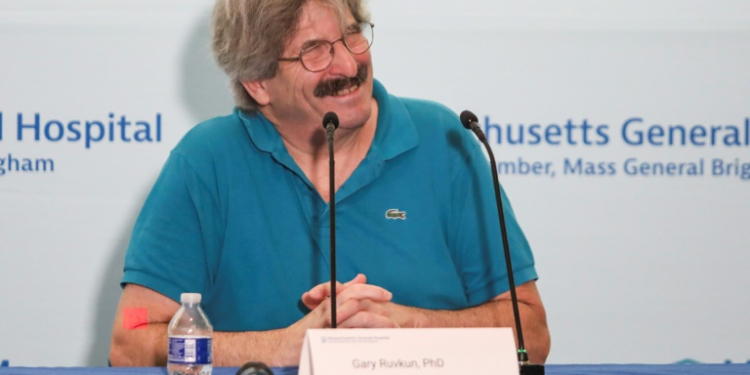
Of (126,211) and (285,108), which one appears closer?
(285,108)

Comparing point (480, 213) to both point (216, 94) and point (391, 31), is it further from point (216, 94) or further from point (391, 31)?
point (216, 94)

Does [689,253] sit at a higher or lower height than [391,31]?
lower

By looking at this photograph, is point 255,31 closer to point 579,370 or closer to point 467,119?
point 467,119

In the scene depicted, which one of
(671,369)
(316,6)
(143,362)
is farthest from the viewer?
(316,6)

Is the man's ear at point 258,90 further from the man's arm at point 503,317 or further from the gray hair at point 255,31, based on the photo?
the man's arm at point 503,317

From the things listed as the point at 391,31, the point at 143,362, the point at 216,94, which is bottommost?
the point at 143,362

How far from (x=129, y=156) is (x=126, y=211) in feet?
0.53

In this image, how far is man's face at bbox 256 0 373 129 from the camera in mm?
2221

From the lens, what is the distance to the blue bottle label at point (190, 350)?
5.12ft

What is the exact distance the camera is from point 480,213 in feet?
7.59

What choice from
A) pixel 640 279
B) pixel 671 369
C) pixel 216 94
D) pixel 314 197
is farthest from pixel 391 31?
pixel 671 369

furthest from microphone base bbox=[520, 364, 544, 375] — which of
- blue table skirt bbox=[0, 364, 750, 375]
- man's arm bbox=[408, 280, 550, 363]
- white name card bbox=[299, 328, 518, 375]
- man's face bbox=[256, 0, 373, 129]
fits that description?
man's face bbox=[256, 0, 373, 129]

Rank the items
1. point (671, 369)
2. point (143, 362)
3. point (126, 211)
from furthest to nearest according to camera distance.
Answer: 1. point (126, 211)
2. point (143, 362)
3. point (671, 369)

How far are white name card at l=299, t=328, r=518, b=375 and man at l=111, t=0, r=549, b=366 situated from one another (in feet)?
2.40
